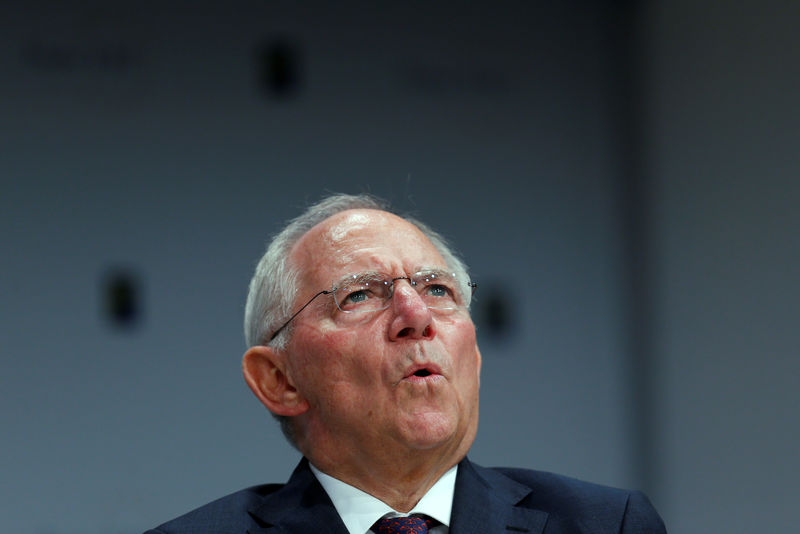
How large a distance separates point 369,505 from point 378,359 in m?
0.33

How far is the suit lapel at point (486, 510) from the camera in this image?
2096 millimetres

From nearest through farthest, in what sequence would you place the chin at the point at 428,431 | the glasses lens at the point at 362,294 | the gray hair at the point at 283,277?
the chin at the point at 428,431 < the glasses lens at the point at 362,294 < the gray hair at the point at 283,277

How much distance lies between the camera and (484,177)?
3.87m

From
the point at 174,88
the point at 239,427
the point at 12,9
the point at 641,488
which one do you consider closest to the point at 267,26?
the point at 174,88

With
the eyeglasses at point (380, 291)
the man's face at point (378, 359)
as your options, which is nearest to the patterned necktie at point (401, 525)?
the man's face at point (378, 359)

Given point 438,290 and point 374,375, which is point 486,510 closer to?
point 374,375

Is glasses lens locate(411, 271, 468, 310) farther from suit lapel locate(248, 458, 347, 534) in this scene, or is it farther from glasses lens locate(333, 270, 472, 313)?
suit lapel locate(248, 458, 347, 534)

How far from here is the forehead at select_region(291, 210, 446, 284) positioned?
221cm

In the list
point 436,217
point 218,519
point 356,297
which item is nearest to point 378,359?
point 356,297

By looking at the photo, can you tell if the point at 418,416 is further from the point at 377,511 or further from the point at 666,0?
the point at 666,0

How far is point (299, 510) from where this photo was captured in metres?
2.13

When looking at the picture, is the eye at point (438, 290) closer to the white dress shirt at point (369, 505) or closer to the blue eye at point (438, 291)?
the blue eye at point (438, 291)

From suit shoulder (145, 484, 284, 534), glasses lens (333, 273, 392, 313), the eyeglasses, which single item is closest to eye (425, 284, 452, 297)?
the eyeglasses

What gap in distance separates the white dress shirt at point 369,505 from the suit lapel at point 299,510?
2 centimetres
